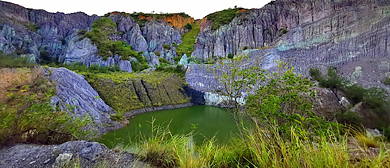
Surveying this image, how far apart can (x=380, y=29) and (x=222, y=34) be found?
2363 cm

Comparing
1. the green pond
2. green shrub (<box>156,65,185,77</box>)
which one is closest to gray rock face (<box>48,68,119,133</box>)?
the green pond

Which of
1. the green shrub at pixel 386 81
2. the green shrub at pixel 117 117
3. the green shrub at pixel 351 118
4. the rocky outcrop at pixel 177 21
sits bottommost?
the green shrub at pixel 117 117

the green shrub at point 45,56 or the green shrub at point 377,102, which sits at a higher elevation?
the green shrub at point 45,56

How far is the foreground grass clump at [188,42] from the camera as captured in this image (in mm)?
44994

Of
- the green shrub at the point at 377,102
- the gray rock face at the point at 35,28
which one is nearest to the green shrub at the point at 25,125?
the green shrub at the point at 377,102

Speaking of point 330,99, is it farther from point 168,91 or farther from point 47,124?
point 168,91

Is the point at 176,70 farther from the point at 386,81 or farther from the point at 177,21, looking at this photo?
the point at 177,21

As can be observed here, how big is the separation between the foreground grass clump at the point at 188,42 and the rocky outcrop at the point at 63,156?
41.7m

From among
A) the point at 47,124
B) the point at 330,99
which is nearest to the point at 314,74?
the point at 330,99

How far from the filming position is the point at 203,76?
72.0ft

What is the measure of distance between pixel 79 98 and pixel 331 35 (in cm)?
2580

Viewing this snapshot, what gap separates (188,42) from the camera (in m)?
52.5

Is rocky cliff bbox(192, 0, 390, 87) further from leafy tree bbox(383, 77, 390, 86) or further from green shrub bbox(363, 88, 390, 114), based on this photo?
green shrub bbox(363, 88, 390, 114)

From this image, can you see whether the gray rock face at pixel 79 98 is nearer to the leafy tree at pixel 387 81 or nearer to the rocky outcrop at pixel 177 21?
the leafy tree at pixel 387 81
